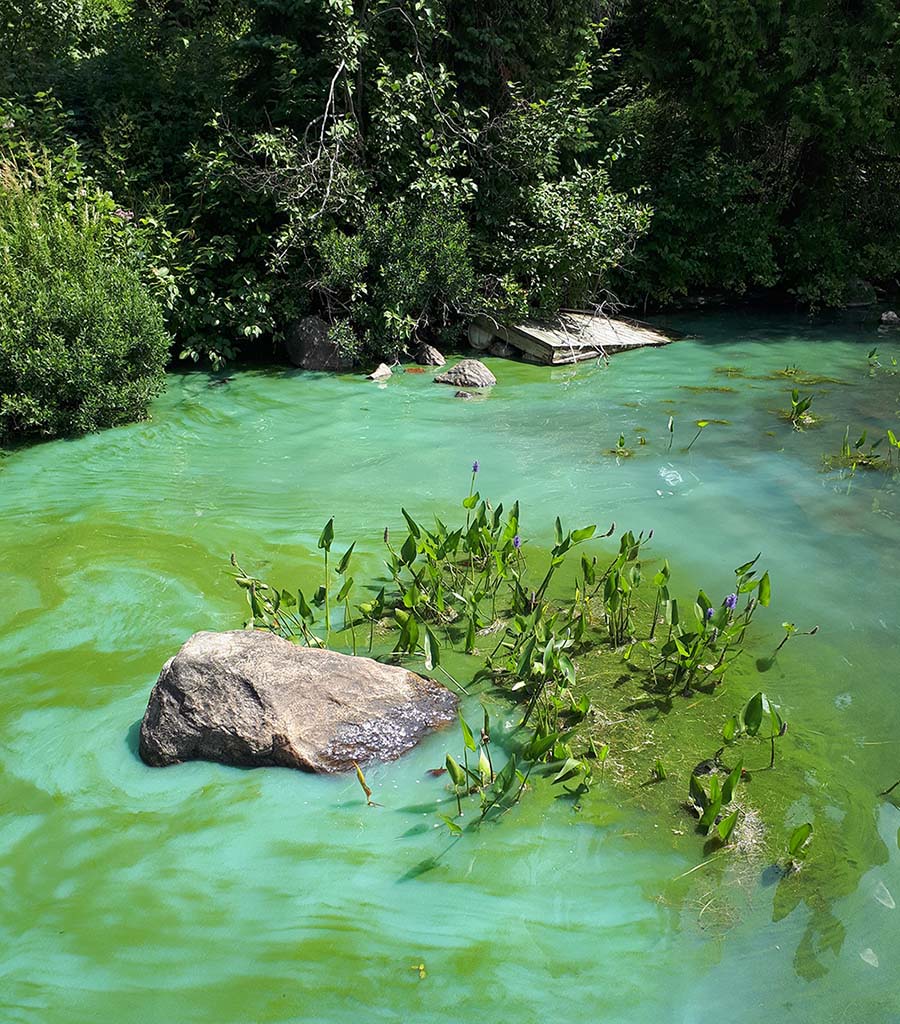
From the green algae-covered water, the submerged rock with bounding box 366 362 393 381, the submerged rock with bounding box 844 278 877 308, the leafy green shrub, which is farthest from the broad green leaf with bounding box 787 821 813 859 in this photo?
the submerged rock with bounding box 844 278 877 308

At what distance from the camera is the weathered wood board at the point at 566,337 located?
12.5m

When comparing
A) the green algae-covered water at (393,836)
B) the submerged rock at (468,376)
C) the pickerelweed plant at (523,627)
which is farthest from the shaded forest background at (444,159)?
the pickerelweed plant at (523,627)

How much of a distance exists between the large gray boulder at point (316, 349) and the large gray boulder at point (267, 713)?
818 centimetres

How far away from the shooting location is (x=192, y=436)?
9.30 m

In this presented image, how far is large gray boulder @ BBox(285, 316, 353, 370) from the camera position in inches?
474

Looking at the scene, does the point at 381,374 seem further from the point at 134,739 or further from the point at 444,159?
the point at 134,739

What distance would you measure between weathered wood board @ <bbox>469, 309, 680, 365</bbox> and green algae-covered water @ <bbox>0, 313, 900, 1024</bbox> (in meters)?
5.40

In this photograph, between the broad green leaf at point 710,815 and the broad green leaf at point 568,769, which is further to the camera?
the broad green leaf at point 568,769

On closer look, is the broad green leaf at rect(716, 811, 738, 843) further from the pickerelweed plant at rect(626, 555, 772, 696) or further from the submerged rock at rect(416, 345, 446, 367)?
the submerged rock at rect(416, 345, 446, 367)

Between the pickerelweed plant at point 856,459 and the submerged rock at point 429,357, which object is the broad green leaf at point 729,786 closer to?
the pickerelweed plant at point 856,459

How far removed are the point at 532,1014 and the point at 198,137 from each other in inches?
480

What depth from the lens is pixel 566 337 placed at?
503 inches

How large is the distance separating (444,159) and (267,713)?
9931 millimetres

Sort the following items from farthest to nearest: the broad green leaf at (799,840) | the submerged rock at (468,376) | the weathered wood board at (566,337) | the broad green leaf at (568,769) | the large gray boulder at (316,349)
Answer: the weathered wood board at (566,337) → the large gray boulder at (316,349) → the submerged rock at (468,376) → the broad green leaf at (568,769) → the broad green leaf at (799,840)
